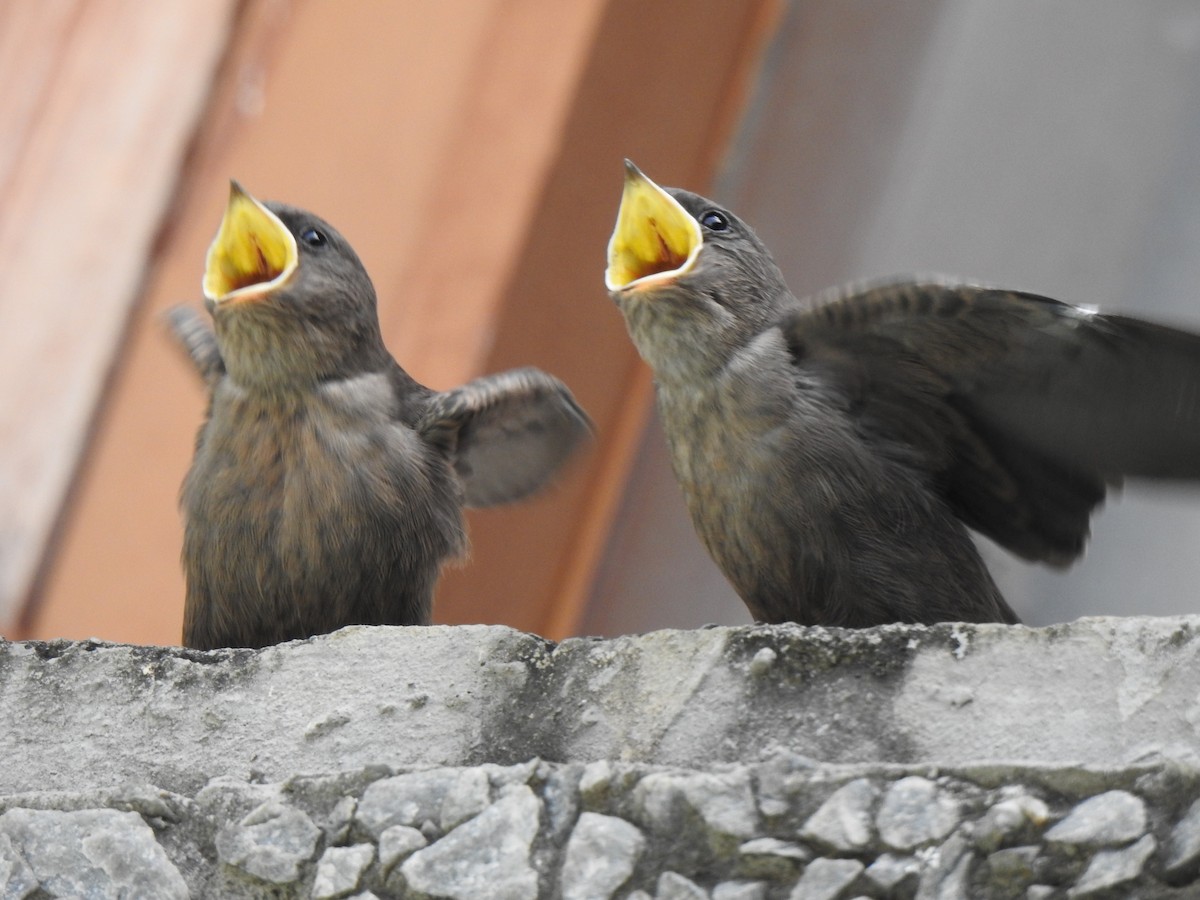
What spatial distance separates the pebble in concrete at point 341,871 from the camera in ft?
8.71

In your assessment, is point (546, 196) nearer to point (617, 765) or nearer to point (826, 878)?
point (617, 765)

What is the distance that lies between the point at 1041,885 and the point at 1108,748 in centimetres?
20

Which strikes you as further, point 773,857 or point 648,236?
point 648,236

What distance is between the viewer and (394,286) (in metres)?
5.21

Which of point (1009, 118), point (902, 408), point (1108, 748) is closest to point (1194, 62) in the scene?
point (1009, 118)

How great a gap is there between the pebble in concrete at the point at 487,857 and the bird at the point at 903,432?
842 millimetres

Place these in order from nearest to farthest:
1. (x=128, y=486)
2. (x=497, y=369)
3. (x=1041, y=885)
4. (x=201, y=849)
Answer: (x=1041, y=885) → (x=201, y=849) → (x=497, y=369) → (x=128, y=486)

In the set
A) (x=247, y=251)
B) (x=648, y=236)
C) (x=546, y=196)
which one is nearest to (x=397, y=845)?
(x=648, y=236)

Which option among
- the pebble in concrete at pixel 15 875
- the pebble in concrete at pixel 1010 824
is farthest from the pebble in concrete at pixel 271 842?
the pebble in concrete at pixel 1010 824

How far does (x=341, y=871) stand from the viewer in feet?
8.75

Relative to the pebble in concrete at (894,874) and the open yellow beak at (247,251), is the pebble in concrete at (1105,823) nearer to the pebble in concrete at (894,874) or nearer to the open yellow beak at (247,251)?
the pebble in concrete at (894,874)

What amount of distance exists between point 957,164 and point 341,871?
12.1 ft

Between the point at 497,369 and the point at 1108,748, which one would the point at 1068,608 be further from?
the point at 1108,748

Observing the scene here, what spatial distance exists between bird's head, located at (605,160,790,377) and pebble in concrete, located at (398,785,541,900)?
1.10 metres
